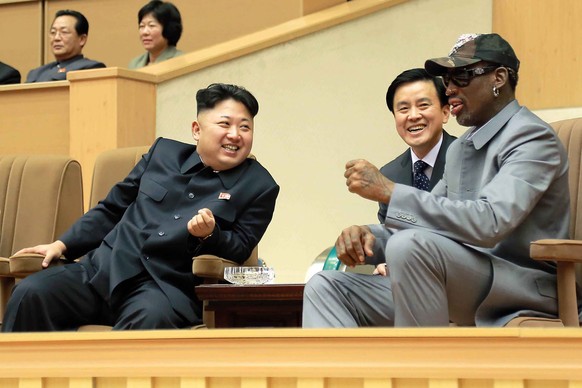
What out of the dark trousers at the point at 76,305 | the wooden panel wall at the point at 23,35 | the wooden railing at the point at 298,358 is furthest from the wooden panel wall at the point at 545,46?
the wooden panel wall at the point at 23,35

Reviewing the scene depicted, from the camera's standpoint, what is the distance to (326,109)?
494cm

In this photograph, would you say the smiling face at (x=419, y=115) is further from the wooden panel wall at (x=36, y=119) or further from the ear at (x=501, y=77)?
the wooden panel wall at (x=36, y=119)

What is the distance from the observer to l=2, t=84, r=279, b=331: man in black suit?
3.12 meters

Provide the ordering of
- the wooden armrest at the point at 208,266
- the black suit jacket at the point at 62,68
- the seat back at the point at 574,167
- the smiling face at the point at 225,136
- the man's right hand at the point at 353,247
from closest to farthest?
the man's right hand at the point at 353,247 < the seat back at the point at 574,167 < the wooden armrest at the point at 208,266 < the smiling face at the point at 225,136 < the black suit jacket at the point at 62,68

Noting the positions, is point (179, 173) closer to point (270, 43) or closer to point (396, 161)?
point (396, 161)

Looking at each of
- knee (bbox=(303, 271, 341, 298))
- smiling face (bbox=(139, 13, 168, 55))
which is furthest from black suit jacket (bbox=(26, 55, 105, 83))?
knee (bbox=(303, 271, 341, 298))

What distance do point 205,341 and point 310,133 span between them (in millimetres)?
3229

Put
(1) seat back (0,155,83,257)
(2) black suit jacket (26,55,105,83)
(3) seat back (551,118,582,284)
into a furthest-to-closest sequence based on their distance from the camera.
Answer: (2) black suit jacket (26,55,105,83) → (1) seat back (0,155,83,257) → (3) seat back (551,118,582,284)

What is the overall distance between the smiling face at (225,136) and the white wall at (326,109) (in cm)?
151

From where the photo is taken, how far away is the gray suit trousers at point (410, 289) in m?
2.41

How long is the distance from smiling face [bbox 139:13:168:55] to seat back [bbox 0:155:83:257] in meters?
1.88

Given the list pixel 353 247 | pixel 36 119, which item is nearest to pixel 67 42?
pixel 36 119

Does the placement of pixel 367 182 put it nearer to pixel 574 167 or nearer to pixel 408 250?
pixel 408 250

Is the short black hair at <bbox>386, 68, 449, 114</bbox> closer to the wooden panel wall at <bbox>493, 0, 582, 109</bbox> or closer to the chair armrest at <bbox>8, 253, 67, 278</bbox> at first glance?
the chair armrest at <bbox>8, 253, 67, 278</bbox>
